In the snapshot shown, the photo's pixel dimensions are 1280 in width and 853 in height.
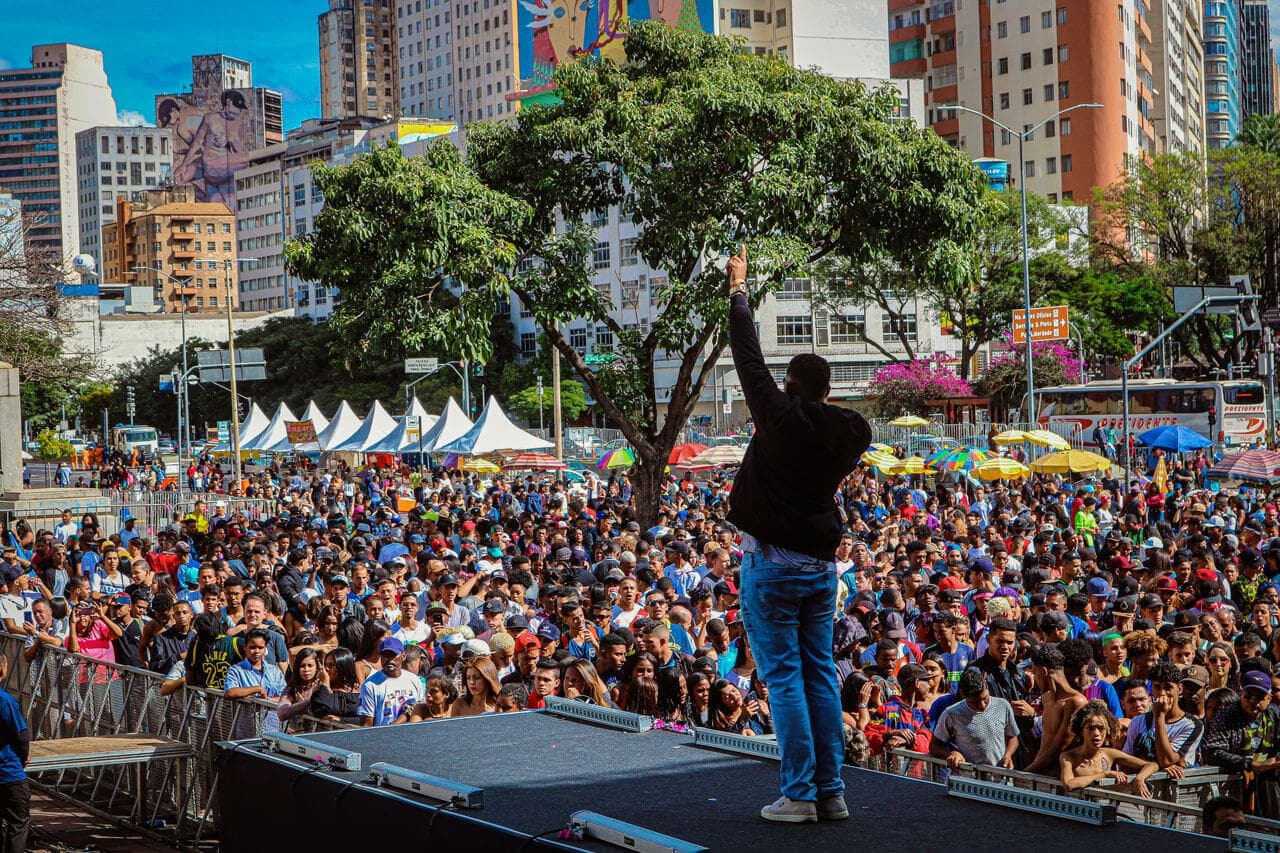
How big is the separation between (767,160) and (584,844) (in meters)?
15.4

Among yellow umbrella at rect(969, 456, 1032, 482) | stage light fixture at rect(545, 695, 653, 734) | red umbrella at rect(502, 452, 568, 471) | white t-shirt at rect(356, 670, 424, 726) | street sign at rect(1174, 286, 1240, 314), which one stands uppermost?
street sign at rect(1174, 286, 1240, 314)

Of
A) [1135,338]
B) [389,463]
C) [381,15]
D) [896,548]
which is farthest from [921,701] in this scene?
[381,15]

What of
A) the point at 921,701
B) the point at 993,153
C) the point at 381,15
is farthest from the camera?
the point at 381,15

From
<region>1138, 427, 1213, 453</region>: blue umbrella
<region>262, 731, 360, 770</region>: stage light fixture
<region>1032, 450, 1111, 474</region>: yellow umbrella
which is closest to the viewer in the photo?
<region>262, 731, 360, 770</region>: stage light fixture

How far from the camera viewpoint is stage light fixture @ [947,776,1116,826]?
4.35 metres

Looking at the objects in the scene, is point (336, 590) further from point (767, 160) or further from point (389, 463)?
point (389, 463)

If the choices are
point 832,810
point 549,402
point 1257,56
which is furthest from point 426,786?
point 1257,56

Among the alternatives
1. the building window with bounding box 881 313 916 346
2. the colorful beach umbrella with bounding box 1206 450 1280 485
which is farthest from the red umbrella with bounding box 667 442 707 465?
the building window with bounding box 881 313 916 346

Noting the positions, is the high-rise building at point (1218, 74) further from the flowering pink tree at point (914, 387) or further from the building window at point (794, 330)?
the flowering pink tree at point (914, 387)

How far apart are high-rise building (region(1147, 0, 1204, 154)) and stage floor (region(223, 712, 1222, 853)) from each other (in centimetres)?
10224

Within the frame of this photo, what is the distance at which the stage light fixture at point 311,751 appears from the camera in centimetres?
539

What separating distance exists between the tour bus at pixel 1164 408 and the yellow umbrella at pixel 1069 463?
53.3ft

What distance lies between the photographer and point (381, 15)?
184m

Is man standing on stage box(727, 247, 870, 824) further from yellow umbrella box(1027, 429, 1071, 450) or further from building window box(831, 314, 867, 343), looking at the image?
building window box(831, 314, 867, 343)
